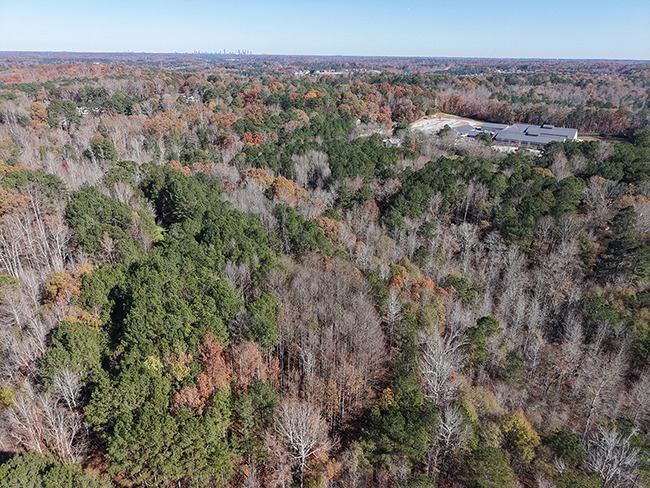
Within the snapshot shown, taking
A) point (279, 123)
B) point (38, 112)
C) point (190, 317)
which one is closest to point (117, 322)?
point (190, 317)

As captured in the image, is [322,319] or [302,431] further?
[322,319]

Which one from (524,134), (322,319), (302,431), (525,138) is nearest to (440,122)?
(524,134)

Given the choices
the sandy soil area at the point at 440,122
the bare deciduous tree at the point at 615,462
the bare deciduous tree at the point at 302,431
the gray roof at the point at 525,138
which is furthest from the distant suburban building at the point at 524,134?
the bare deciduous tree at the point at 302,431

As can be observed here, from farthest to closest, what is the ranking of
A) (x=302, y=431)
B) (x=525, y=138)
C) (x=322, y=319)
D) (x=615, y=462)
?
(x=525, y=138), (x=322, y=319), (x=302, y=431), (x=615, y=462)

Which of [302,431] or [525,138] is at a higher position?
[525,138]

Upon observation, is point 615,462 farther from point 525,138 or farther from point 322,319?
point 525,138

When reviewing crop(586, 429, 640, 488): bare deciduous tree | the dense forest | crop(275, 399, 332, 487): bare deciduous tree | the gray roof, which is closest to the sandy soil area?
the gray roof

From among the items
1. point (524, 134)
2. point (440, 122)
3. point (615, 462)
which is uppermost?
point (440, 122)

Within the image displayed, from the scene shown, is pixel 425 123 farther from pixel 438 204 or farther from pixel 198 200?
pixel 198 200
